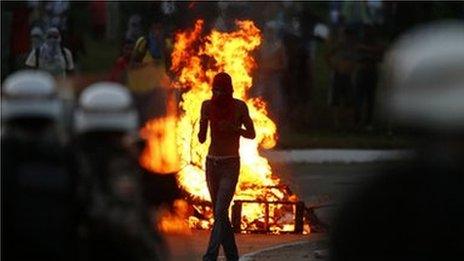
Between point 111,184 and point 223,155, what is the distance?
5.66 m

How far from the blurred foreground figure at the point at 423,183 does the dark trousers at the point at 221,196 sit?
6.40 metres

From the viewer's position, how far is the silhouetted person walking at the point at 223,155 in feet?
44.3

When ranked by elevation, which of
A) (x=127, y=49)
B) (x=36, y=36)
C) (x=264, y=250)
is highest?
(x=36, y=36)

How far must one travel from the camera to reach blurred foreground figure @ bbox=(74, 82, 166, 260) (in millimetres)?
7680

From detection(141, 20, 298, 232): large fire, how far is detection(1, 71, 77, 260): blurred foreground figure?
6.78 metres

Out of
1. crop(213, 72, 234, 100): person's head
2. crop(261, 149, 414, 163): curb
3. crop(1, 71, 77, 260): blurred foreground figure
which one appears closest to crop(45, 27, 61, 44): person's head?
crop(261, 149, 414, 163): curb

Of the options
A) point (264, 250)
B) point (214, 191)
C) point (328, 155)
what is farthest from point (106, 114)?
point (328, 155)

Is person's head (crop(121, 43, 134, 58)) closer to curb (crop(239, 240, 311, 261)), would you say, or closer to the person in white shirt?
the person in white shirt

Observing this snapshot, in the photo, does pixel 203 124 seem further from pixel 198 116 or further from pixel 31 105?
pixel 31 105

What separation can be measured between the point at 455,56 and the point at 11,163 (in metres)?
2.06

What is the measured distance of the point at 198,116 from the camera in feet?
55.4

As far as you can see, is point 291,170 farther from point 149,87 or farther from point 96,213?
point 96,213

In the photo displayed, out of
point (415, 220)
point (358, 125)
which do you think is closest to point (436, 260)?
point (415, 220)

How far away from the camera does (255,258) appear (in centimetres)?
1477
